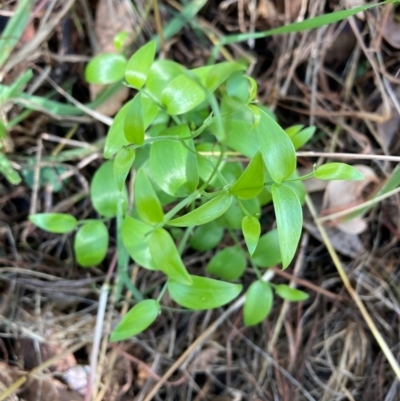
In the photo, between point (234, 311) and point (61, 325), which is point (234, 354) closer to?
point (234, 311)

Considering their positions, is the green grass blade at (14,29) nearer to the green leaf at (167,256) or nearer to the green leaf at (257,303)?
the green leaf at (167,256)

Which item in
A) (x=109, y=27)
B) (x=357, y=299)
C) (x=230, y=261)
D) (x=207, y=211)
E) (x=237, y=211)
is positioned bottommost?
(x=357, y=299)

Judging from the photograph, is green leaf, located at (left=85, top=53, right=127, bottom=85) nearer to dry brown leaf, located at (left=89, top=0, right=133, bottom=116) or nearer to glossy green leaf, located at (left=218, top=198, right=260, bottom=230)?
dry brown leaf, located at (left=89, top=0, right=133, bottom=116)

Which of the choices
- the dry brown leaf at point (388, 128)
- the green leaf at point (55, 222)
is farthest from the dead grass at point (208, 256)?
the green leaf at point (55, 222)

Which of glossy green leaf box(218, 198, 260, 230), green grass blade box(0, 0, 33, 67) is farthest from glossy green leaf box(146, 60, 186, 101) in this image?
green grass blade box(0, 0, 33, 67)

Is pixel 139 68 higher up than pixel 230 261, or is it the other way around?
pixel 139 68

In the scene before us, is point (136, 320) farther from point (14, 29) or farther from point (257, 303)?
point (14, 29)

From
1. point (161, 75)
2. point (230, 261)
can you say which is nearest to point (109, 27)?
point (161, 75)
